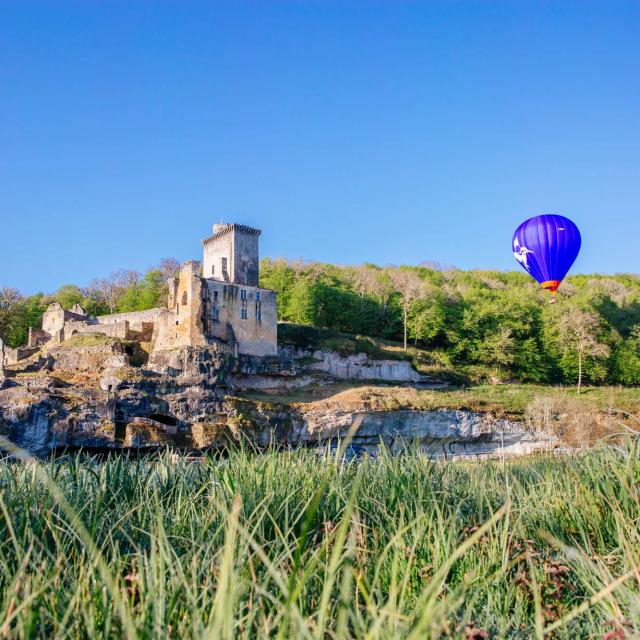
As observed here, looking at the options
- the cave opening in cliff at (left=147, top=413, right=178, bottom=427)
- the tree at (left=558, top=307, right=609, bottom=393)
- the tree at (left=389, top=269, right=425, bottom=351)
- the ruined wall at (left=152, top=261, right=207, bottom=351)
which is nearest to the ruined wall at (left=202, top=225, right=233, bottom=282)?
the ruined wall at (left=152, top=261, right=207, bottom=351)

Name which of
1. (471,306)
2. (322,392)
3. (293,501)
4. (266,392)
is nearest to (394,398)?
(322,392)

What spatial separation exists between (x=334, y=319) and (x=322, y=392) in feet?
51.0

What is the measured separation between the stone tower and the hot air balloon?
2205 centimetres

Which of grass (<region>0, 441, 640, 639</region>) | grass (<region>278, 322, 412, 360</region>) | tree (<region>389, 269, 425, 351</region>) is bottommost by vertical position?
grass (<region>0, 441, 640, 639</region>)

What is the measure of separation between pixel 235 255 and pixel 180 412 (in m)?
14.3

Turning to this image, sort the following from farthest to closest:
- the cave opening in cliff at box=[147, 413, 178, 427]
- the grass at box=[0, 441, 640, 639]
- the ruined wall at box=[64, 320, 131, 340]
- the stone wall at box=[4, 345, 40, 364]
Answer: the ruined wall at box=[64, 320, 131, 340] < the stone wall at box=[4, 345, 40, 364] < the cave opening in cliff at box=[147, 413, 178, 427] < the grass at box=[0, 441, 640, 639]

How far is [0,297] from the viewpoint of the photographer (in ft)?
160

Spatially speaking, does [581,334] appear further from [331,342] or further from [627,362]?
[331,342]

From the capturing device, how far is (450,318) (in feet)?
160

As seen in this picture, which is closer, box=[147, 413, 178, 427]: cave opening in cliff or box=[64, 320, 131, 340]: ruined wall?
box=[147, 413, 178, 427]: cave opening in cliff

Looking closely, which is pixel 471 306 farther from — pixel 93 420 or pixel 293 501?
pixel 293 501

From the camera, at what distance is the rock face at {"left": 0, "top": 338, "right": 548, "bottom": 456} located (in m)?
24.3

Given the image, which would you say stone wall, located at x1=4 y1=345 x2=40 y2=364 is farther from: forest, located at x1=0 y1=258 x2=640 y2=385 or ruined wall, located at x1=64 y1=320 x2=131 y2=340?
forest, located at x1=0 y1=258 x2=640 y2=385

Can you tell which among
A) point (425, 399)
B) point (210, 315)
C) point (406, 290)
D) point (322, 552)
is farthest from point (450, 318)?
point (322, 552)
